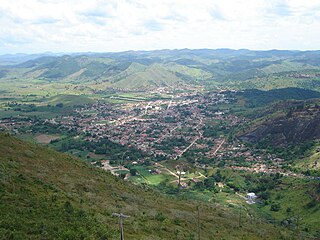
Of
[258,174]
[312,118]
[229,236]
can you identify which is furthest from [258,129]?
[229,236]

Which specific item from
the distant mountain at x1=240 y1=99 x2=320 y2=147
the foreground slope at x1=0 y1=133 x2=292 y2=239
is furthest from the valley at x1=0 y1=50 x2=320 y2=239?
the foreground slope at x1=0 y1=133 x2=292 y2=239

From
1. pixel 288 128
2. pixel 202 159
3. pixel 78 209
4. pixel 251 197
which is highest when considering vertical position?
pixel 78 209

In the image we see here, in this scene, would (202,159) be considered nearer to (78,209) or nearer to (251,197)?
(251,197)

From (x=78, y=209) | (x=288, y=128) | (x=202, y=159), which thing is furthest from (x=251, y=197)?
(x=288, y=128)

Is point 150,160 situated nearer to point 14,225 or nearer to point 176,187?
point 176,187

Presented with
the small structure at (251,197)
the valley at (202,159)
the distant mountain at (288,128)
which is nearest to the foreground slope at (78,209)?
the valley at (202,159)

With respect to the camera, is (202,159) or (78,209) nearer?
(78,209)

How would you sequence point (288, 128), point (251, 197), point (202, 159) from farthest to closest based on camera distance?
1. point (288, 128)
2. point (202, 159)
3. point (251, 197)

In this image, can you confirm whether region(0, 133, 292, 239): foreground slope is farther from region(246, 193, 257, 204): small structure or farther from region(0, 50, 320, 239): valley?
region(246, 193, 257, 204): small structure

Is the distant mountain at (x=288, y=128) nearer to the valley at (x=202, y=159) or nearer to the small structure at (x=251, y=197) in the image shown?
the valley at (x=202, y=159)
